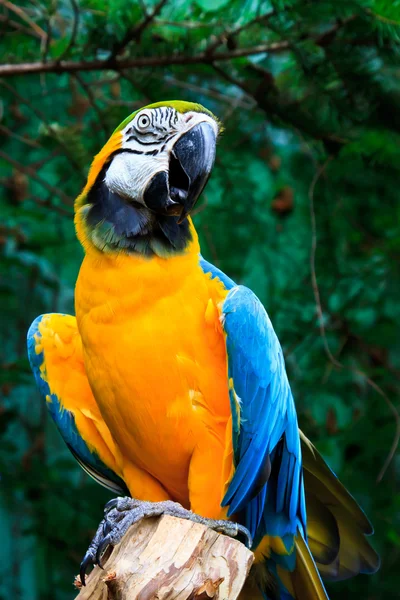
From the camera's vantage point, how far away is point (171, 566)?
140cm

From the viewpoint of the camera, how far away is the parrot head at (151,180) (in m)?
1.71

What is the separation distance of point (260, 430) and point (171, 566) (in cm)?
46

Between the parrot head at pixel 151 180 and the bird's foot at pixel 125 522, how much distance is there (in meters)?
0.62

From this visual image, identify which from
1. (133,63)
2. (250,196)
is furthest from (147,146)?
(250,196)

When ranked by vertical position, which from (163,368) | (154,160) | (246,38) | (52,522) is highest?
(246,38)

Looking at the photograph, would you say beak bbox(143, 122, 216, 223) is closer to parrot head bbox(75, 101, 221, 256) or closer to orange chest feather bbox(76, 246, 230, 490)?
parrot head bbox(75, 101, 221, 256)

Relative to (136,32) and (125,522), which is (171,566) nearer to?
(125,522)

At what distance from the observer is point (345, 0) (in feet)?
6.43

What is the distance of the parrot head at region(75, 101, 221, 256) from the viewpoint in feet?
5.62

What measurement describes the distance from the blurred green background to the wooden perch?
1.11m

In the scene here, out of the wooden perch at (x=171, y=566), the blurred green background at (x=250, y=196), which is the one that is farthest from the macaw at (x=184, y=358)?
the blurred green background at (x=250, y=196)

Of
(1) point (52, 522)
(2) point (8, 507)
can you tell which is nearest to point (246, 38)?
(1) point (52, 522)

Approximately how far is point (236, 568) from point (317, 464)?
2.04 ft

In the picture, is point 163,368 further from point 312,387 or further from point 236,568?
point 312,387
